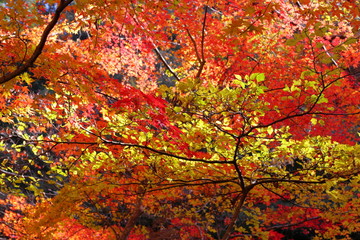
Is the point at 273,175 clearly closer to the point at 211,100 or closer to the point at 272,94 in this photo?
the point at 211,100

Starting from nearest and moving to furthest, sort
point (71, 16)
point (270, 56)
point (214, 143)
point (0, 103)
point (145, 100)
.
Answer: point (145, 100), point (214, 143), point (0, 103), point (270, 56), point (71, 16)

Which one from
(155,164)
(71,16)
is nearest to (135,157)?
(155,164)

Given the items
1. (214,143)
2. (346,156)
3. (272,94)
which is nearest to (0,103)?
(214,143)

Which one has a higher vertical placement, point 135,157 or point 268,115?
point 268,115

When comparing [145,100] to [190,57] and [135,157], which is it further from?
[190,57]

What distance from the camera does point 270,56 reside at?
34.4 feet

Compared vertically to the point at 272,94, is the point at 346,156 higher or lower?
lower

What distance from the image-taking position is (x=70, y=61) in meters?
4.15

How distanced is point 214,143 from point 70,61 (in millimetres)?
2255

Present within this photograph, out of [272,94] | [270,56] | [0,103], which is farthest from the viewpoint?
[270,56]

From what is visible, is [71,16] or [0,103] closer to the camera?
[0,103]

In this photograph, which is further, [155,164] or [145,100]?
[155,164]

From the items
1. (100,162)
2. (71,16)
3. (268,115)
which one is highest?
(71,16)

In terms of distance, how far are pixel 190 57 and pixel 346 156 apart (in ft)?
25.9
